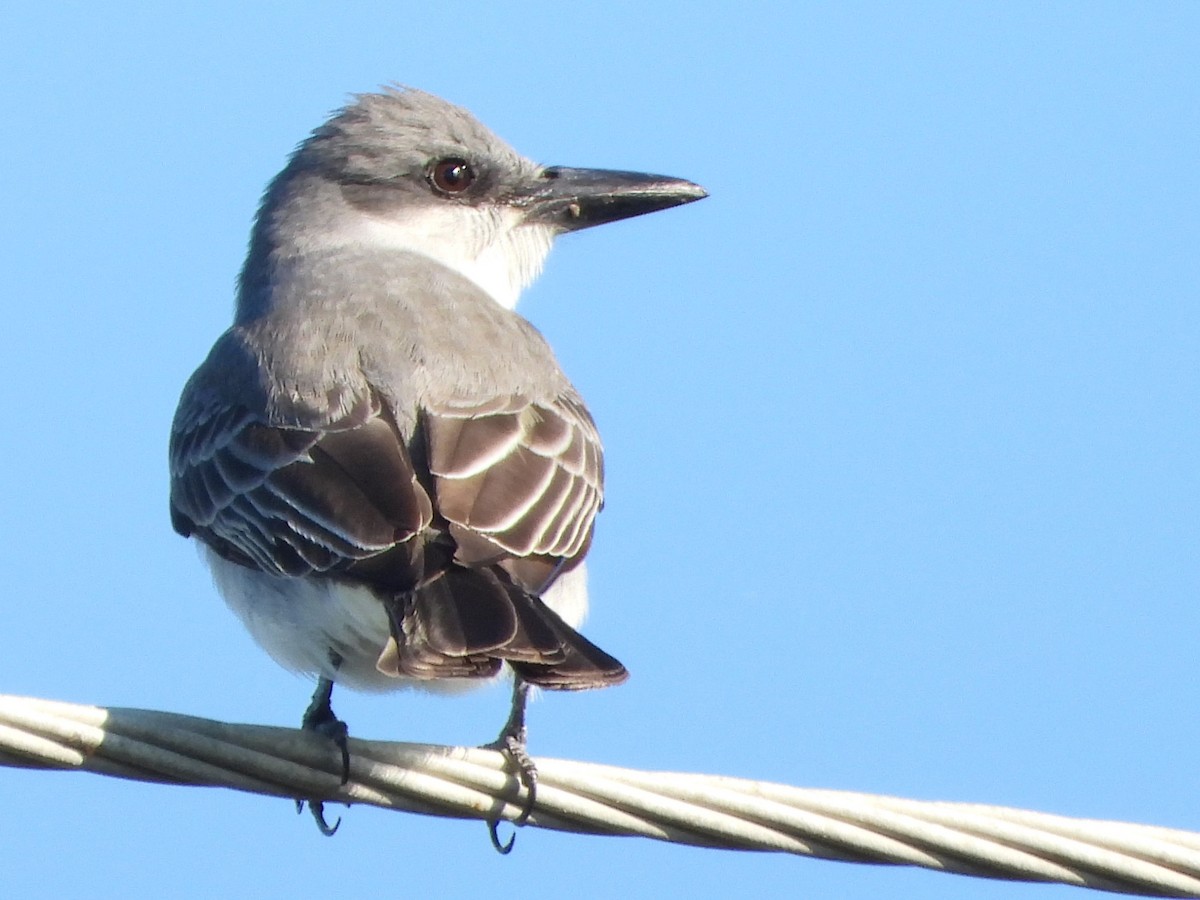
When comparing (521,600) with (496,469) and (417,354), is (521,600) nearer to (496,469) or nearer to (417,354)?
(496,469)

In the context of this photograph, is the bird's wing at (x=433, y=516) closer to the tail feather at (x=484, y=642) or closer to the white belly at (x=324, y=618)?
the tail feather at (x=484, y=642)

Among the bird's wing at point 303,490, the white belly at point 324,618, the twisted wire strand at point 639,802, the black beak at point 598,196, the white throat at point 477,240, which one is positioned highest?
the black beak at point 598,196

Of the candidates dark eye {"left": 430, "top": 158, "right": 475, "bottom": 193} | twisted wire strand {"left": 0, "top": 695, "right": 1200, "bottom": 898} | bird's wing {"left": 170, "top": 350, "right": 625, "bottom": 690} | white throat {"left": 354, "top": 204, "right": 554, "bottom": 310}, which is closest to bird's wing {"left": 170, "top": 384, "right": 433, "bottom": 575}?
bird's wing {"left": 170, "top": 350, "right": 625, "bottom": 690}

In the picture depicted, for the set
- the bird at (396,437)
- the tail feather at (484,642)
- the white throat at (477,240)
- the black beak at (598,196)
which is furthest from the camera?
the black beak at (598,196)

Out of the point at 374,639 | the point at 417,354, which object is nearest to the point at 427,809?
the point at 374,639

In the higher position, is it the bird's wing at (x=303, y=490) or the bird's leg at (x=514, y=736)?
the bird's wing at (x=303, y=490)

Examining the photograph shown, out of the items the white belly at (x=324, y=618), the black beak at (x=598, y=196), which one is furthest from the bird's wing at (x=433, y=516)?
the black beak at (x=598, y=196)
